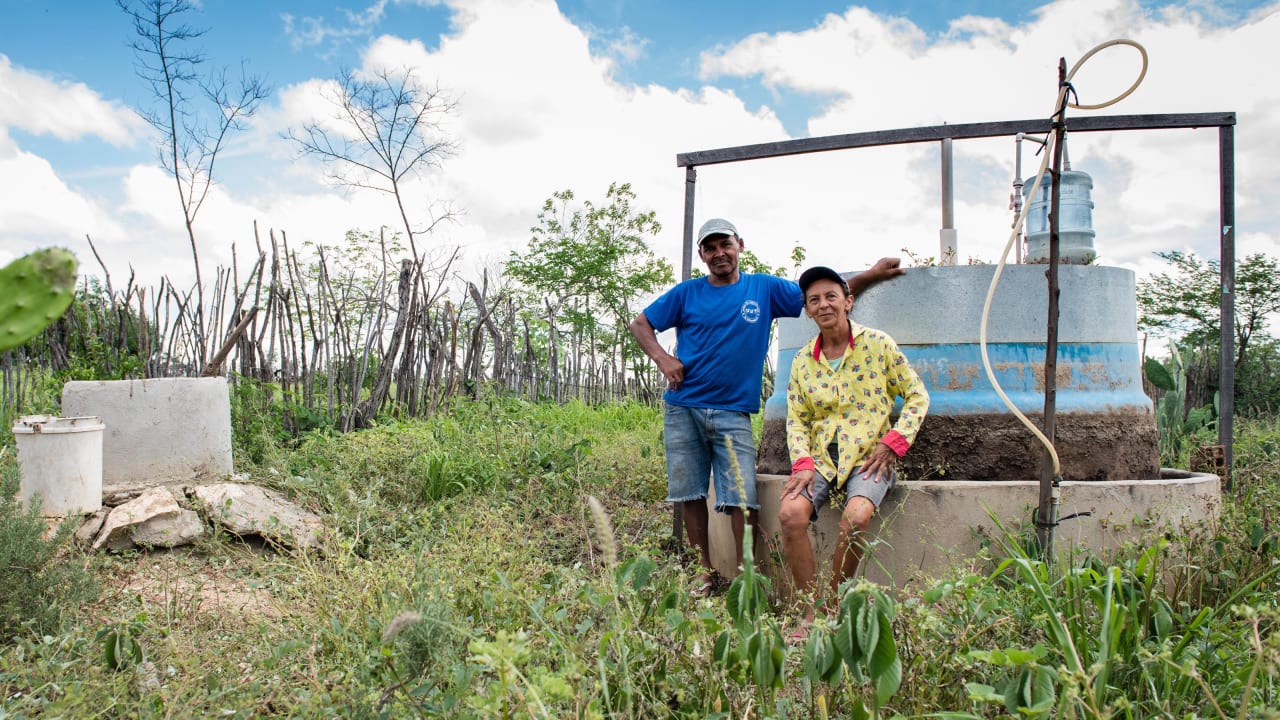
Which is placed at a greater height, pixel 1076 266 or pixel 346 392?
pixel 1076 266

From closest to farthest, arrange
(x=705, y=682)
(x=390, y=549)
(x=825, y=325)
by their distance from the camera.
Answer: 1. (x=705, y=682)
2. (x=825, y=325)
3. (x=390, y=549)

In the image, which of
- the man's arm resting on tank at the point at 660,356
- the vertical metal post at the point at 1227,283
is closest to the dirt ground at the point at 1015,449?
A: the vertical metal post at the point at 1227,283

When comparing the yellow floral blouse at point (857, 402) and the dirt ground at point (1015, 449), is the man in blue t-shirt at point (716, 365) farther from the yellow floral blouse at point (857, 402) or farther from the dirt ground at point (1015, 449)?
the dirt ground at point (1015, 449)

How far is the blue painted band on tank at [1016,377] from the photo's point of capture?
12.1 ft

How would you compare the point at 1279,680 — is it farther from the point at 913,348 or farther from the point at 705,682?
the point at 913,348

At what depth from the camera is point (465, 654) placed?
7.44ft

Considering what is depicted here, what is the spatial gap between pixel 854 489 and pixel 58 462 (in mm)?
3960

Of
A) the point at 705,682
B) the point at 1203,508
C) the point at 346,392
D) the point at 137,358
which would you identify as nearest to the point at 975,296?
the point at 1203,508

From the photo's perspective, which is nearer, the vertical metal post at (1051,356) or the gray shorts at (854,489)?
the vertical metal post at (1051,356)

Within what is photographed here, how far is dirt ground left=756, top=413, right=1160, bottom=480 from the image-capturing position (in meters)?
→ 3.62

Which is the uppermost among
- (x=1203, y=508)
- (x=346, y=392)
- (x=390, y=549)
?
(x=346, y=392)

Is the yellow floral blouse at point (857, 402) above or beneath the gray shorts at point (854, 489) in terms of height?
above

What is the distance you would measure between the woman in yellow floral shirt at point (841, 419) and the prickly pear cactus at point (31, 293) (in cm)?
251

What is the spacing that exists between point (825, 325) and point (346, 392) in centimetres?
→ 510
